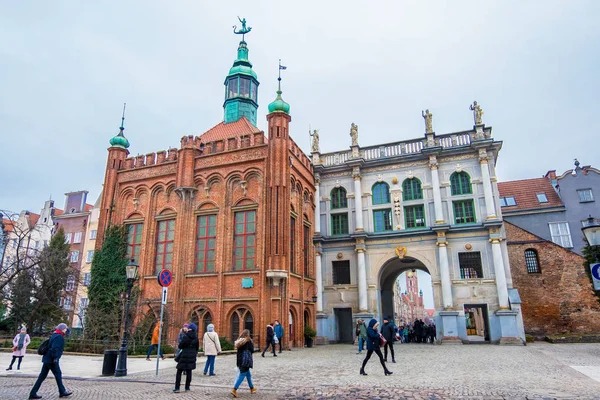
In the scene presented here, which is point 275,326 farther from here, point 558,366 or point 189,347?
point 558,366

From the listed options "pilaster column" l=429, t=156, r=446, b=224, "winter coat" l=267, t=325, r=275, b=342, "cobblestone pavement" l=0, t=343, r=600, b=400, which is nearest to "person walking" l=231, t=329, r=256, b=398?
"cobblestone pavement" l=0, t=343, r=600, b=400

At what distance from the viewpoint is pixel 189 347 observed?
984 cm

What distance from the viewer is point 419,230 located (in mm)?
27219

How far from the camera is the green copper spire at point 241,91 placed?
105ft

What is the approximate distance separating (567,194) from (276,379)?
33580mm

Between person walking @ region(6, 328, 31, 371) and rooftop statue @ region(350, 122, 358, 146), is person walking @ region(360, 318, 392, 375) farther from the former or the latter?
rooftop statue @ region(350, 122, 358, 146)

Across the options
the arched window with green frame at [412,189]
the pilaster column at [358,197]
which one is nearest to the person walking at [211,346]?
the pilaster column at [358,197]

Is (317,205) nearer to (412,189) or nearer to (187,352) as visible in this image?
(412,189)

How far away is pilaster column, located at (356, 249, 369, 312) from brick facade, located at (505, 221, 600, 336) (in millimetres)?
11393

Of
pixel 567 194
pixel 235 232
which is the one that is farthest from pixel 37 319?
pixel 567 194

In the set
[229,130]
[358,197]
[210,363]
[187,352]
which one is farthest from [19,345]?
[358,197]

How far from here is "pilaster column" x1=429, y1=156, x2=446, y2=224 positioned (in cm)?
2694

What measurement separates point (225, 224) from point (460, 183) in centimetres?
1600

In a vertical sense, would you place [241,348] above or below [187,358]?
above
